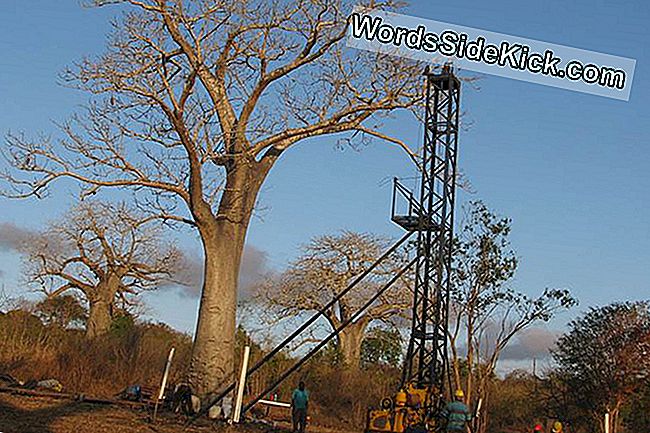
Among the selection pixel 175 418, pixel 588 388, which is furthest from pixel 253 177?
pixel 588 388

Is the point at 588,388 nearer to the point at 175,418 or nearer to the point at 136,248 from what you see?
the point at 175,418

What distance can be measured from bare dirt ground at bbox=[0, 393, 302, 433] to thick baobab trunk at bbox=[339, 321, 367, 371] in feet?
64.7

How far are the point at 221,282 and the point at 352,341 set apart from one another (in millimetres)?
20821

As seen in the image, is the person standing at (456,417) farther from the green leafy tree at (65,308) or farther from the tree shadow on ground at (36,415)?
the green leafy tree at (65,308)

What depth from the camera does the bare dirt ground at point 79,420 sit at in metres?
13.1

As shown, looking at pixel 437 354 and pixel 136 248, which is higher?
pixel 136 248

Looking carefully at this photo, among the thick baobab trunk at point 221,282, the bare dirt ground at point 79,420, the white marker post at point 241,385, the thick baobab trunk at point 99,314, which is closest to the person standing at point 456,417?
the bare dirt ground at point 79,420

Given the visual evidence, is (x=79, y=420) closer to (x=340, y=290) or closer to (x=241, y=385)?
(x=241, y=385)

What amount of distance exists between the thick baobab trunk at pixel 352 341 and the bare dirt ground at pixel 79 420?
64.7ft

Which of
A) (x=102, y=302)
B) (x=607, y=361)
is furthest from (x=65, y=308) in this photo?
(x=607, y=361)

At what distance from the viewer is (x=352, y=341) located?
38062 millimetres

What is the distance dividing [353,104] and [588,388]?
16010 mm

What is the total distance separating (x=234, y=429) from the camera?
50.8 feet

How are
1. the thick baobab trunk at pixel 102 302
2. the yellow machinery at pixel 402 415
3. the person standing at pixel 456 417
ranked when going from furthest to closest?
the thick baobab trunk at pixel 102 302 < the yellow machinery at pixel 402 415 < the person standing at pixel 456 417
